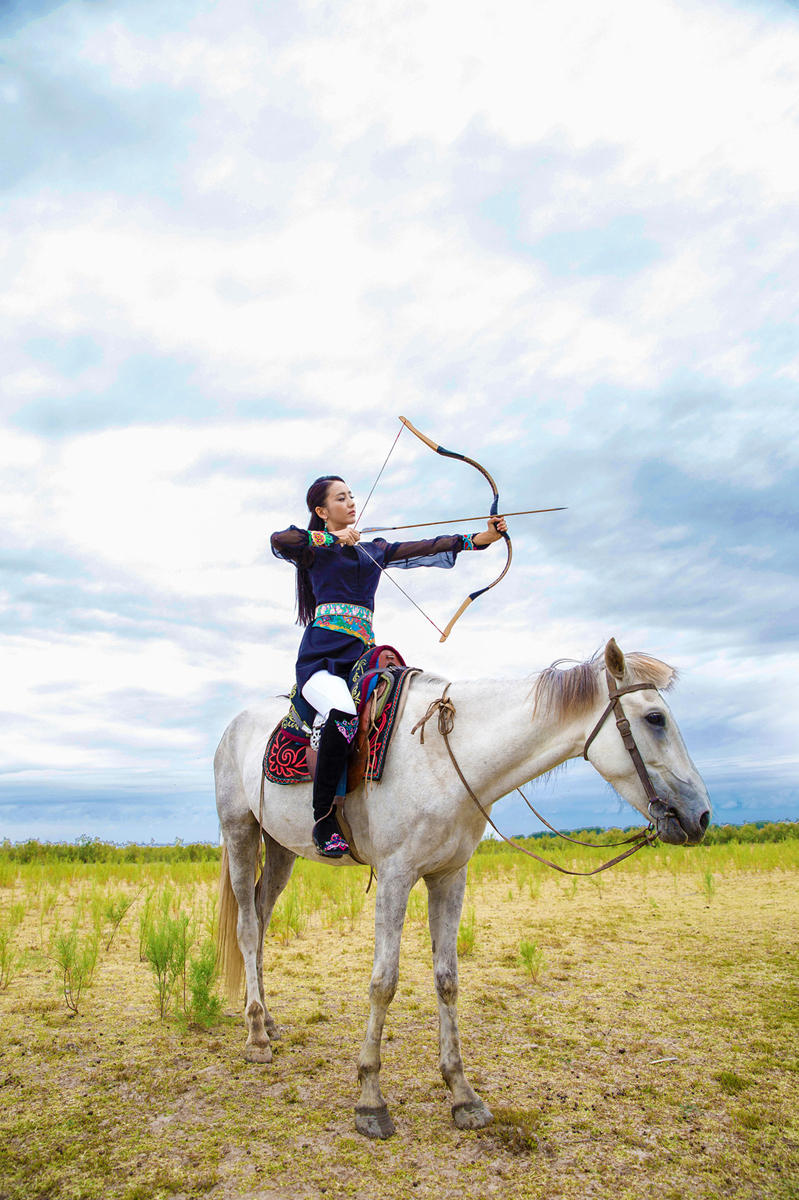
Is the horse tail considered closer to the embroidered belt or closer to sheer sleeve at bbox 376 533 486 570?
the embroidered belt

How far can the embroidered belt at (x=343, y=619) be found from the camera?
13.6 ft

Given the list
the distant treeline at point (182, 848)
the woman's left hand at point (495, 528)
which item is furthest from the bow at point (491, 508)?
the distant treeline at point (182, 848)

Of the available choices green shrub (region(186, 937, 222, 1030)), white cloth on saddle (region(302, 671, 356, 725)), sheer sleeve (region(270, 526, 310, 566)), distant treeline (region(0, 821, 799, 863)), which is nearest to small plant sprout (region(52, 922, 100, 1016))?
green shrub (region(186, 937, 222, 1030))

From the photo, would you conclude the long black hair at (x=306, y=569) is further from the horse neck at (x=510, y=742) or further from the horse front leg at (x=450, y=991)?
the horse front leg at (x=450, y=991)

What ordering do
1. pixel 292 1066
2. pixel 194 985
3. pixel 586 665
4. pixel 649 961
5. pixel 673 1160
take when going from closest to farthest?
1. pixel 673 1160
2. pixel 586 665
3. pixel 292 1066
4. pixel 194 985
5. pixel 649 961

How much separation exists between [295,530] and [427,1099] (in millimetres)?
3103

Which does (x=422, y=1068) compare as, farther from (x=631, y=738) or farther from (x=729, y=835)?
(x=729, y=835)

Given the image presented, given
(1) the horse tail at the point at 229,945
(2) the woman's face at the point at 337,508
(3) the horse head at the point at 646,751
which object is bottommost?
(1) the horse tail at the point at 229,945

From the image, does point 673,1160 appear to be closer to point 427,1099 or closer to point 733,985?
point 427,1099

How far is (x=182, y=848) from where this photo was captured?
1647cm

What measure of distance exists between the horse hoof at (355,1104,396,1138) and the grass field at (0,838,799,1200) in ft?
0.20

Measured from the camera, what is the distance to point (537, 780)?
3643 mm

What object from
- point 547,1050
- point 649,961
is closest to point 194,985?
point 547,1050

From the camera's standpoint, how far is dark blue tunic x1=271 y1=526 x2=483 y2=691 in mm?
4047
